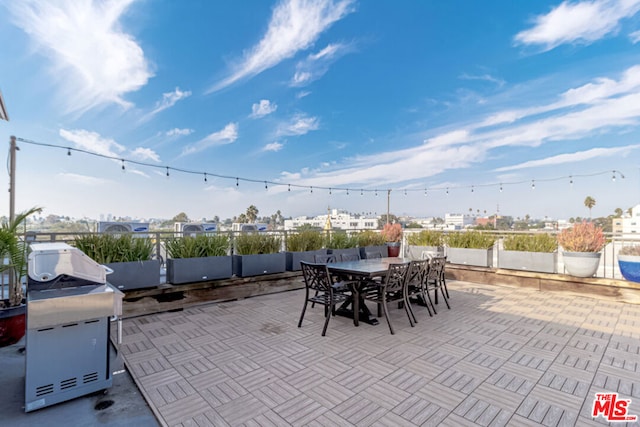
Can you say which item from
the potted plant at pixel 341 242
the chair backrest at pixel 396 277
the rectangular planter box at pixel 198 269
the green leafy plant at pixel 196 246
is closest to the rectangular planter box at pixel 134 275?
the rectangular planter box at pixel 198 269

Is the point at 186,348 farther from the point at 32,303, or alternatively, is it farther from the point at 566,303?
the point at 566,303

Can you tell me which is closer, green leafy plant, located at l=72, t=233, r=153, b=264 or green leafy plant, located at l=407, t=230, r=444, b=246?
green leafy plant, located at l=72, t=233, r=153, b=264

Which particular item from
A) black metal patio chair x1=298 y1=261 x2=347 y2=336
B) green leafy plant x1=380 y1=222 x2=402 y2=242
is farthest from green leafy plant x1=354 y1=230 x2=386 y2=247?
black metal patio chair x1=298 y1=261 x2=347 y2=336

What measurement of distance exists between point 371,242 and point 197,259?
14.7 feet

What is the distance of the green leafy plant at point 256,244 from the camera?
5.35 metres

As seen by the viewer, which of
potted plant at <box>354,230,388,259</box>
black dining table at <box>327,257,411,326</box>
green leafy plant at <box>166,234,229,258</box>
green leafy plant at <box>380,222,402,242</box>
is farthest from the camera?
green leafy plant at <box>380,222,402,242</box>

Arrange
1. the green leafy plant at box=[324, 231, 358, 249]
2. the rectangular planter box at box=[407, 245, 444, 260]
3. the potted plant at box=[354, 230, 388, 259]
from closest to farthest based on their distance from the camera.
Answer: the green leafy plant at box=[324, 231, 358, 249], the rectangular planter box at box=[407, 245, 444, 260], the potted plant at box=[354, 230, 388, 259]

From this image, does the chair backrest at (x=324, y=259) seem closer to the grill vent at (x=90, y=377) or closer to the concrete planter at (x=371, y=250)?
the concrete planter at (x=371, y=250)

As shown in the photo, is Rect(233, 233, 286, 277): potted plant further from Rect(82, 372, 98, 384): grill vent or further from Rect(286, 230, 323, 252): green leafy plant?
Rect(82, 372, 98, 384): grill vent

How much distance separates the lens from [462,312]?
4402mm

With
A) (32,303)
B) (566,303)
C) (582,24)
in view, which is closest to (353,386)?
(32,303)

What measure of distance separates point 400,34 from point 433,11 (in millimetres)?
1192

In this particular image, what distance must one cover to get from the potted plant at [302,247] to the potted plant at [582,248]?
14.8 feet

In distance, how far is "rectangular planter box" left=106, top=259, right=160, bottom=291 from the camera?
396 cm
